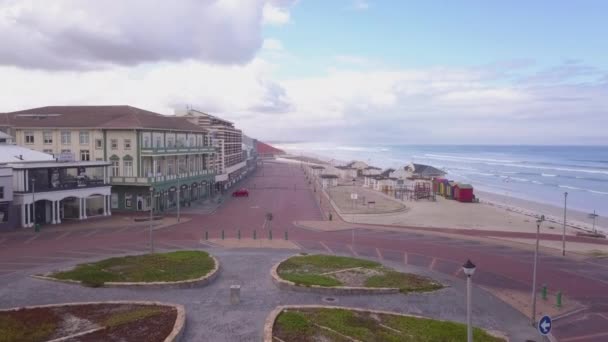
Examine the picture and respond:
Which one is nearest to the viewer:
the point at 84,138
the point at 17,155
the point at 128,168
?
the point at 17,155

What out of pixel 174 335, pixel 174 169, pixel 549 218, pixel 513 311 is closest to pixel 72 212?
pixel 174 169

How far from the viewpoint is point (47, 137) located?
5166 cm

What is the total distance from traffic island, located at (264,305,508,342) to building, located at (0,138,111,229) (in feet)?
97.2

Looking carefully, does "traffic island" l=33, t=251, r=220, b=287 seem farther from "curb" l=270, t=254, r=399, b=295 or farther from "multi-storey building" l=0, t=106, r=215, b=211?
"multi-storey building" l=0, t=106, r=215, b=211

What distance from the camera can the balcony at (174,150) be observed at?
50188 millimetres

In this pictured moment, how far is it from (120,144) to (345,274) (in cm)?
3346

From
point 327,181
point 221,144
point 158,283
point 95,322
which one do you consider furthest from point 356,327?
point 327,181

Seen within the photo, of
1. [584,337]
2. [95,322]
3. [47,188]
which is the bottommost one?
[584,337]

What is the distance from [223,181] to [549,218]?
43507 millimetres

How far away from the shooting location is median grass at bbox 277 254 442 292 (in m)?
23.9

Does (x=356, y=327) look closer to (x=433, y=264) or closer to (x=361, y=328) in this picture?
(x=361, y=328)

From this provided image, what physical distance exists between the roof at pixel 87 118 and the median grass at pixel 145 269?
79.5 feet

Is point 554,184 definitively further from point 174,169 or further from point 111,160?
point 111,160

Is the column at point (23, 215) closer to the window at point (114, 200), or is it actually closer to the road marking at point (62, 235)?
the road marking at point (62, 235)
